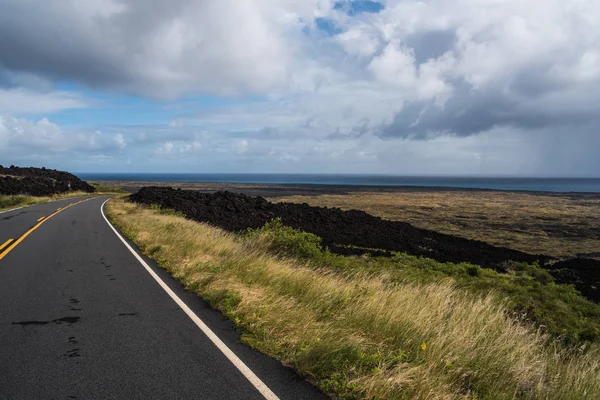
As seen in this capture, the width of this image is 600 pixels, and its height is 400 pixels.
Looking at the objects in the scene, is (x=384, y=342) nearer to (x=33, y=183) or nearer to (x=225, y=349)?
(x=225, y=349)

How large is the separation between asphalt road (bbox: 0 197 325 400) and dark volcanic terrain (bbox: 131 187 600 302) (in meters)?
12.7

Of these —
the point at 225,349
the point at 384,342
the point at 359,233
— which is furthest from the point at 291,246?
the point at 359,233

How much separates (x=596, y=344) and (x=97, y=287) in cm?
1073

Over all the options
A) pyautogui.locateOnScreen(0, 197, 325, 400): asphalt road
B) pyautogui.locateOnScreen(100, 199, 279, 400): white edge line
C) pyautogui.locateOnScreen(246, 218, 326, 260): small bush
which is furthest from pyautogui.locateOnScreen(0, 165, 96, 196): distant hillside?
pyautogui.locateOnScreen(100, 199, 279, 400): white edge line

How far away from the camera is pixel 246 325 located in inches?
225

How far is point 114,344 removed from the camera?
4.94 meters

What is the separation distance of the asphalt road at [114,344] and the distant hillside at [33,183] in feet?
134

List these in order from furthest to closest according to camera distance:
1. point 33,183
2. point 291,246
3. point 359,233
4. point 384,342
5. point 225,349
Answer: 1. point 33,183
2. point 359,233
3. point 291,246
4. point 384,342
5. point 225,349

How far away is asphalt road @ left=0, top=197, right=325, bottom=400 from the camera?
3.89 meters

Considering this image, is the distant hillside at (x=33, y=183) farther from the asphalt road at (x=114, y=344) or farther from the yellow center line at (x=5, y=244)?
the asphalt road at (x=114, y=344)

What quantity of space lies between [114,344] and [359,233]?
21951 mm

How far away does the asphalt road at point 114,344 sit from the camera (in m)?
3.89

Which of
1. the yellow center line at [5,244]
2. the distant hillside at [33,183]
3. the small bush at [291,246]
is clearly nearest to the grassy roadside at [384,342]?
the small bush at [291,246]

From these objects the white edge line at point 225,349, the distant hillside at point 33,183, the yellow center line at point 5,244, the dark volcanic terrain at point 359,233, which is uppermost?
the distant hillside at point 33,183
